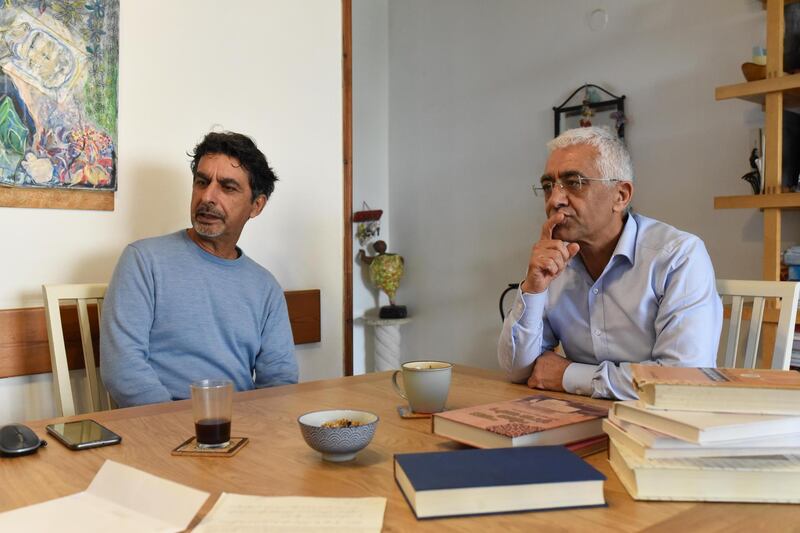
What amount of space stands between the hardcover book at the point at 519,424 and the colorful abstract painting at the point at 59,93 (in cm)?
144

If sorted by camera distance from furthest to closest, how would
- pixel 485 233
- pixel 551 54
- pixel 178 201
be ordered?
pixel 485 233 < pixel 551 54 < pixel 178 201

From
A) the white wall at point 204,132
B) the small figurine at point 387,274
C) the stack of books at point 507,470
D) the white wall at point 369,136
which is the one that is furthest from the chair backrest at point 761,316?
the white wall at point 369,136

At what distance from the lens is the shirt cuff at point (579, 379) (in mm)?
1466

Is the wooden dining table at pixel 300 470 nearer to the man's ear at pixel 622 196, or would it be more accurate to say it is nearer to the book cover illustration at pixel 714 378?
the book cover illustration at pixel 714 378

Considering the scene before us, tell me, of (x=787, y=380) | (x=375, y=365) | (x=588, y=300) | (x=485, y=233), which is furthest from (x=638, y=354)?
(x=375, y=365)

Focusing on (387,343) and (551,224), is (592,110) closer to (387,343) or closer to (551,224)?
(551,224)

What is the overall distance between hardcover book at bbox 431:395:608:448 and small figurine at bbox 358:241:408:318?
9.63ft

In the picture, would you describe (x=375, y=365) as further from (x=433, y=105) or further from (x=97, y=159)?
(x=97, y=159)

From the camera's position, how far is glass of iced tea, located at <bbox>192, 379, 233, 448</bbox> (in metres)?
1.03

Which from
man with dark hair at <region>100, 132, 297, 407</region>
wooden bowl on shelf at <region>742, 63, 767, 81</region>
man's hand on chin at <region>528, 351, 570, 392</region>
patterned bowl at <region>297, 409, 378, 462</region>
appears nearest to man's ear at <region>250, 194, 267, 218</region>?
man with dark hair at <region>100, 132, 297, 407</region>

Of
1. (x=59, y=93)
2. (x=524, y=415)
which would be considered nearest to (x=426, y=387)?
(x=524, y=415)

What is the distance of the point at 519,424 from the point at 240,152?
1389 mm

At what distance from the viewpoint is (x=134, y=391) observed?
5.57ft

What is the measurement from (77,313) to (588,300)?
1.42 meters
